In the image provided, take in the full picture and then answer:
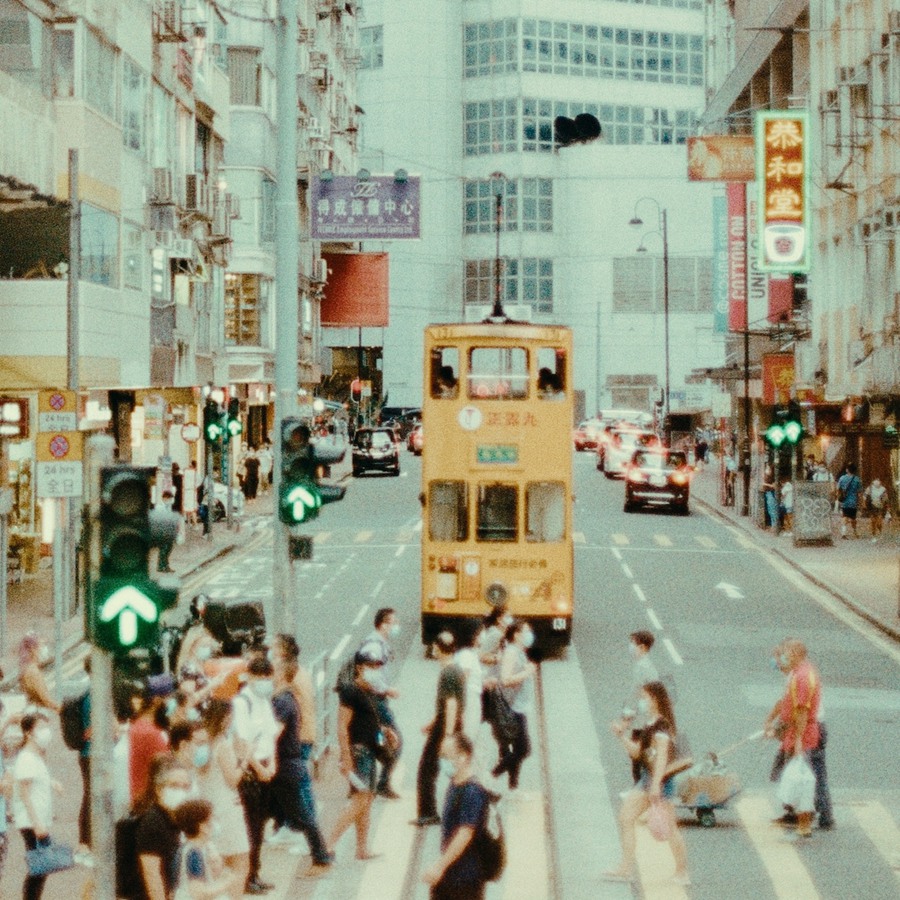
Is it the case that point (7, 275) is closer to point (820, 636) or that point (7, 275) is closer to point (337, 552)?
point (337, 552)

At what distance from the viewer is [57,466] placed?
70.4 ft

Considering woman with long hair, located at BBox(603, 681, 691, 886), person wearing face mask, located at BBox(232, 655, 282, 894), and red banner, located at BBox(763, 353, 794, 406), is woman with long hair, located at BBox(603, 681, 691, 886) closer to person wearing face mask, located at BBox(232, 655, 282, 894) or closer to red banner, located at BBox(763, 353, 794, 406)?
person wearing face mask, located at BBox(232, 655, 282, 894)

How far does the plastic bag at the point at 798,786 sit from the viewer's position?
1540cm

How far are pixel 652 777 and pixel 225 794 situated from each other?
333 centimetres

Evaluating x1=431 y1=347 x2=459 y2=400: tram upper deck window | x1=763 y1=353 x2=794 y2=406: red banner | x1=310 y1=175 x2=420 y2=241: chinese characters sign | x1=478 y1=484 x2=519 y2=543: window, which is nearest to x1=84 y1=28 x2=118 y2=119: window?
x1=310 y1=175 x2=420 y2=241: chinese characters sign

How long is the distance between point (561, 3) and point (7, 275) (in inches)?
2909

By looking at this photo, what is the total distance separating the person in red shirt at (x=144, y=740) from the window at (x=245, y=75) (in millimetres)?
49667

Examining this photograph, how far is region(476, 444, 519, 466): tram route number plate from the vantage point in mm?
25016

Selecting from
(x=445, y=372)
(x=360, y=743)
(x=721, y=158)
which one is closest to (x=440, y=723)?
(x=360, y=743)

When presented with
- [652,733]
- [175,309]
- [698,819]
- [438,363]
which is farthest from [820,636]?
[175,309]

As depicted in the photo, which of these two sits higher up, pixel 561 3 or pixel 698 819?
pixel 561 3

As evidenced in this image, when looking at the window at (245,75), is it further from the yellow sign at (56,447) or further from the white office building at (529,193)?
the yellow sign at (56,447)

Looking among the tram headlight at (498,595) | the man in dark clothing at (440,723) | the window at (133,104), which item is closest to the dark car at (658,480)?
the window at (133,104)

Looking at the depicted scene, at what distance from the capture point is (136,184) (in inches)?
1517
